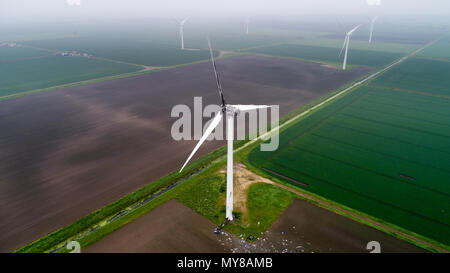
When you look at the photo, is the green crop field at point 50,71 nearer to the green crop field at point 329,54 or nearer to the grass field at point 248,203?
the grass field at point 248,203

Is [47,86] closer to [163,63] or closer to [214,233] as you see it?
[163,63]

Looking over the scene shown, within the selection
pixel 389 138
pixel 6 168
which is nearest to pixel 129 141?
pixel 6 168

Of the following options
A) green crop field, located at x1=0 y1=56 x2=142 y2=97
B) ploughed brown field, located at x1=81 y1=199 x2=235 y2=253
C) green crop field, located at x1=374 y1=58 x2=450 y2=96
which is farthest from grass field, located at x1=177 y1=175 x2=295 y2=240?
green crop field, located at x1=0 y1=56 x2=142 y2=97

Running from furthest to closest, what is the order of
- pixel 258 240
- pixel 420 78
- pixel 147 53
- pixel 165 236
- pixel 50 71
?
pixel 147 53, pixel 50 71, pixel 420 78, pixel 165 236, pixel 258 240

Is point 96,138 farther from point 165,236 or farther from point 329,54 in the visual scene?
point 329,54

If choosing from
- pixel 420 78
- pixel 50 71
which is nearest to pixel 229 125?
pixel 420 78

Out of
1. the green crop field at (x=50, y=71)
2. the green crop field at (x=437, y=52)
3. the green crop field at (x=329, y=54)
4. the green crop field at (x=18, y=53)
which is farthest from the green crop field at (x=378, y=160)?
the green crop field at (x=18, y=53)

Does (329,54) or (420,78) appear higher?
(329,54)

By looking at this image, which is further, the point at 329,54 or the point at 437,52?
the point at 437,52
